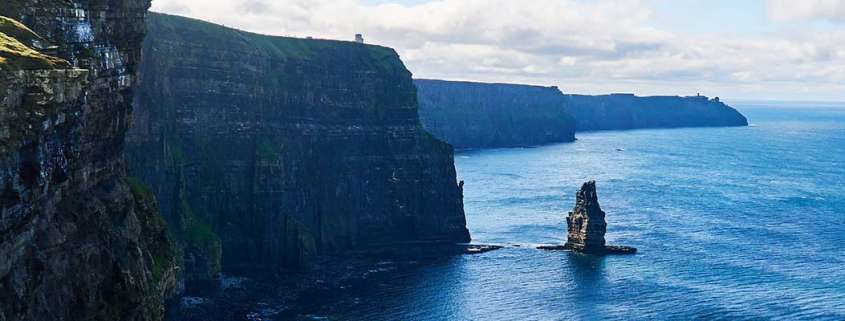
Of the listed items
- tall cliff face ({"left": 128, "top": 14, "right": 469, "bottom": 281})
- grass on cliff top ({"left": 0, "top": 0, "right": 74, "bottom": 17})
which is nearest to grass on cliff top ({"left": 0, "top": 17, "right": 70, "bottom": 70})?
grass on cliff top ({"left": 0, "top": 0, "right": 74, "bottom": 17})

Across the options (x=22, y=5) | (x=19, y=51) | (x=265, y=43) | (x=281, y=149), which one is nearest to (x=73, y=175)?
(x=19, y=51)

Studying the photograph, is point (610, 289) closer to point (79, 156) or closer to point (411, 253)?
point (411, 253)

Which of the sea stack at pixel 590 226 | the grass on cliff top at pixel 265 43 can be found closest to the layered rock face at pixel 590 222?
the sea stack at pixel 590 226

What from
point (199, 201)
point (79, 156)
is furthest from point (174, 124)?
point (79, 156)

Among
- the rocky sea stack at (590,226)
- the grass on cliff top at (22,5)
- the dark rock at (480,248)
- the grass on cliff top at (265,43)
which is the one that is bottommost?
the dark rock at (480,248)

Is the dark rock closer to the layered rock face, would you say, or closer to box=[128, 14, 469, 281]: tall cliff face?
box=[128, 14, 469, 281]: tall cliff face

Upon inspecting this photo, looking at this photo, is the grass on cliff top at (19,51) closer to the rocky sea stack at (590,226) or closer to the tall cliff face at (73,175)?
the tall cliff face at (73,175)
